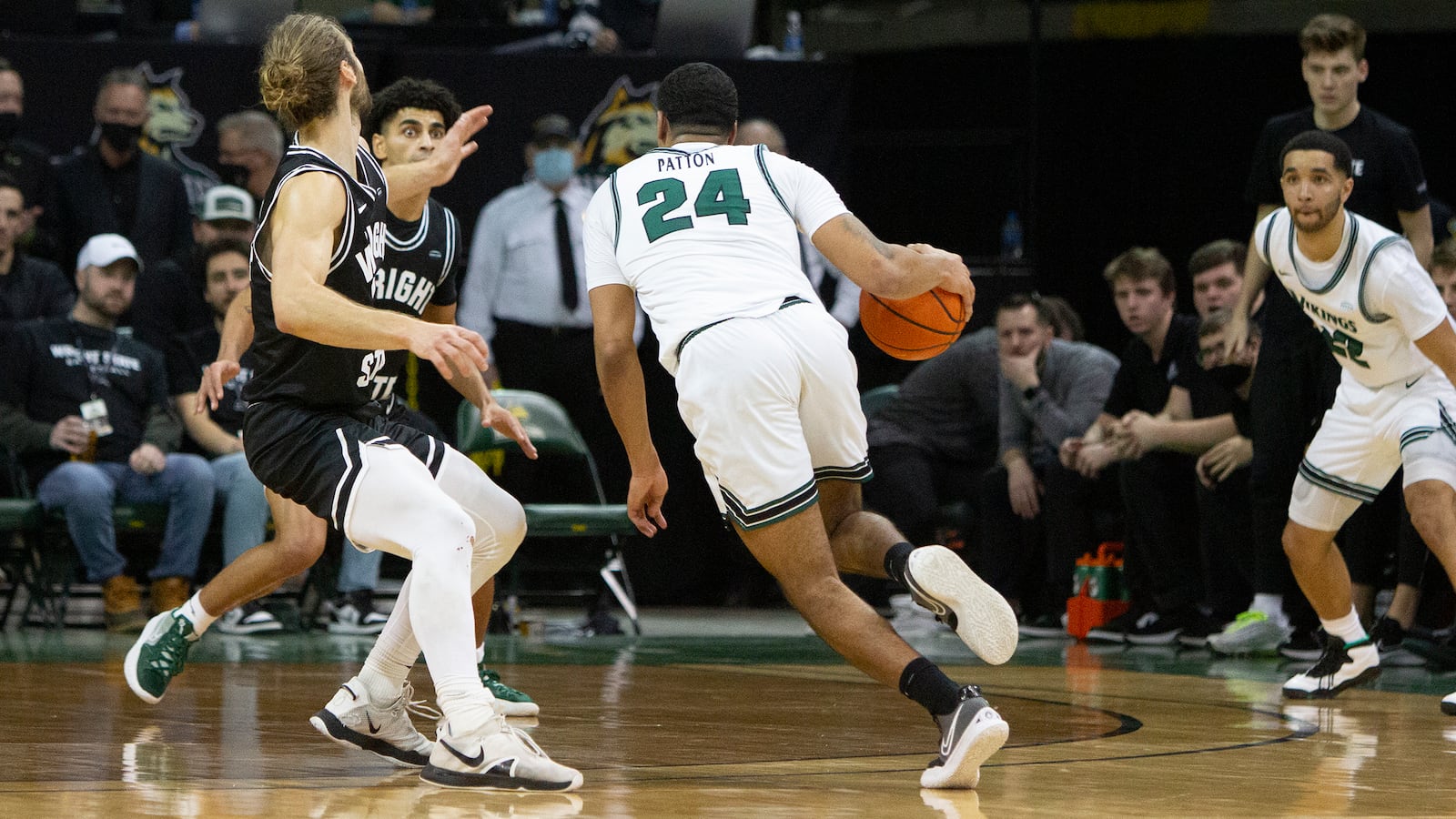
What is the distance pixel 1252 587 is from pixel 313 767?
5.42 m

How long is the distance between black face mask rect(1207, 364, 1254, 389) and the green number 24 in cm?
406

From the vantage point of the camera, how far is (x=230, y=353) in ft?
17.7

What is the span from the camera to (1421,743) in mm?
4844

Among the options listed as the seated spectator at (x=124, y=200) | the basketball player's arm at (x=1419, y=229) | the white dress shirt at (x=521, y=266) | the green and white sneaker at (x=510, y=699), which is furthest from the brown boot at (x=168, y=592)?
the basketball player's arm at (x=1419, y=229)

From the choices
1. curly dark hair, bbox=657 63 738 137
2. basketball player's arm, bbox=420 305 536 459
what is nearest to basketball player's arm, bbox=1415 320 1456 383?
curly dark hair, bbox=657 63 738 137

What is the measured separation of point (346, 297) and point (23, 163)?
226 inches

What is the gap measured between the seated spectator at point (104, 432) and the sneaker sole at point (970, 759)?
212 inches

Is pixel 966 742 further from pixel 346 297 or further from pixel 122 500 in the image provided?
pixel 122 500

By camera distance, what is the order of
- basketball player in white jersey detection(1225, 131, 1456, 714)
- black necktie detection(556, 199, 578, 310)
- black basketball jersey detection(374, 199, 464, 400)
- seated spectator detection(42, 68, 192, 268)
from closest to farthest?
black basketball jersey detection(374, 199, 464, 400) → basketball player in white jersey detection(1225, 131, 1456, 714) → seated spectator detection(42, 68, 192, 268) → black necktie detection(556, 199, 578, 310)

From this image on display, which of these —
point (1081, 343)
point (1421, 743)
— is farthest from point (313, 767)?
point (1081, 343)

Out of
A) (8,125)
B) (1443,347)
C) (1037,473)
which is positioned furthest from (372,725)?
(8,125)

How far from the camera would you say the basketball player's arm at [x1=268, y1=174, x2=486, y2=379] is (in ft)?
12.0

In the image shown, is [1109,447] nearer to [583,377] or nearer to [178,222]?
[583,377]

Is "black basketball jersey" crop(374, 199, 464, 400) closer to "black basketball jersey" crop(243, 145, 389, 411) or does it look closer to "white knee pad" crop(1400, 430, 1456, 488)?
"black basketball jersey" crop(243, 145, 389, 411)
